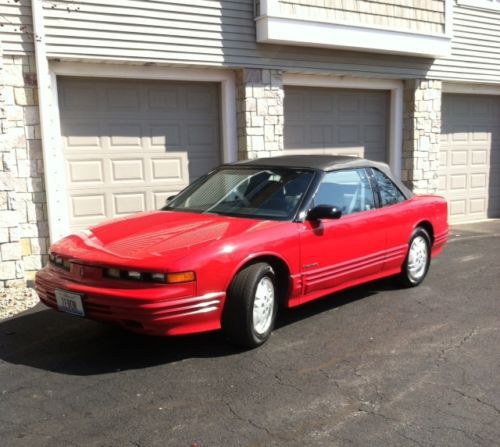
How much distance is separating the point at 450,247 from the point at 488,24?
5.12 m

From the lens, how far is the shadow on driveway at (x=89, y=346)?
13.2 feet

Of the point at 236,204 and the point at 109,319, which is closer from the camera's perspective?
the point at 109,319

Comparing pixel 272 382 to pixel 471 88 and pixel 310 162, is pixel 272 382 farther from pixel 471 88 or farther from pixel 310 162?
pixel 471 88

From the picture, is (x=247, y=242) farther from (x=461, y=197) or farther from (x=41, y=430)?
(x=461, y=197)

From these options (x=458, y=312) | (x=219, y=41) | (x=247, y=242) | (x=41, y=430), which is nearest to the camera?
(x=41, y=430)

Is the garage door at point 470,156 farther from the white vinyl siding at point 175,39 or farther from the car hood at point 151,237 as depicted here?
the car hood at point 151,237

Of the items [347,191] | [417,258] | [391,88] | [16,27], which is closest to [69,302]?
[347,191]

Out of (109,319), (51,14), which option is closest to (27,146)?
(51,14)

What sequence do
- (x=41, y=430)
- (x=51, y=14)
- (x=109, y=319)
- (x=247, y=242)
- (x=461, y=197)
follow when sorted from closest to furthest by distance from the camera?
1. (x=41, y=430)
2. (x=109, y=319)
3. (x=247, y=242)
4. (x=51, y=14)
5. (x=461, y=197)

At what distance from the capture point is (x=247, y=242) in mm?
4117

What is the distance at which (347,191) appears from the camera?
526 cm

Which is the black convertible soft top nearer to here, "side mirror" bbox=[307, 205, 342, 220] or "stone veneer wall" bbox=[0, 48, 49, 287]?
"side mirror" bbox=[307, 205, 342, 220]

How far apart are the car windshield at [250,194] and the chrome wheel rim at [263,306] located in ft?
2.11

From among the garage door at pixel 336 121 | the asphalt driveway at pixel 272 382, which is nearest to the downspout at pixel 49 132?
the asphalt driveway at pixel 272 382
